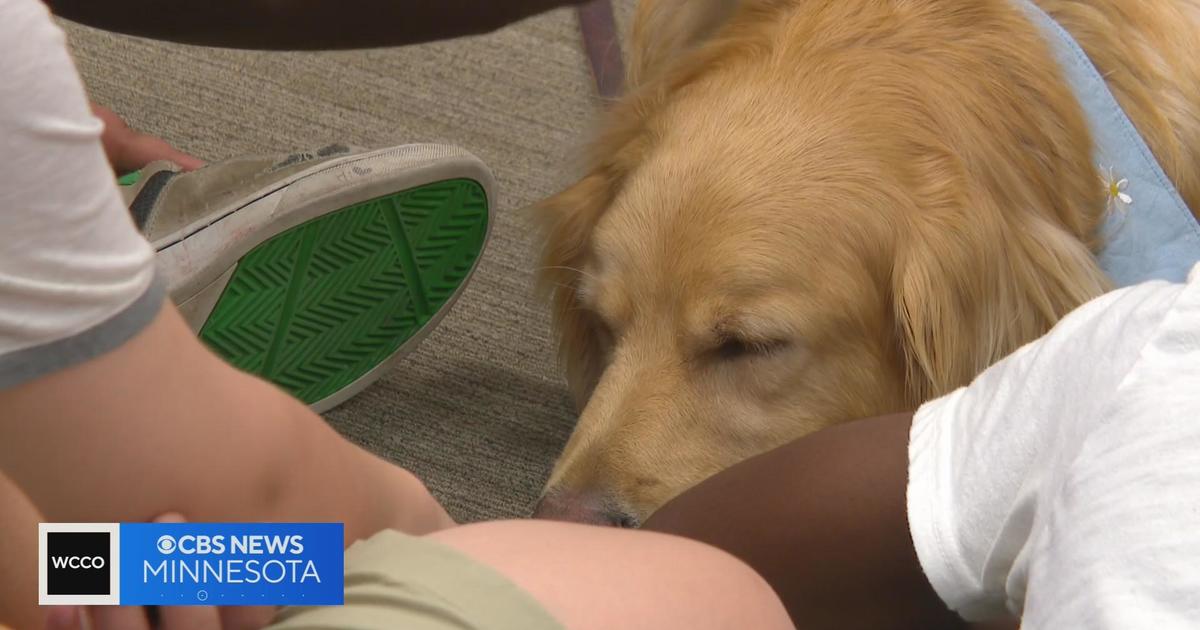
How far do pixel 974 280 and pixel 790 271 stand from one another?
0.61ft

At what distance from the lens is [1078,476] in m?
0.57

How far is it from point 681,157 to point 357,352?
55cm

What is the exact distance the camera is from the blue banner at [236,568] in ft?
1.71

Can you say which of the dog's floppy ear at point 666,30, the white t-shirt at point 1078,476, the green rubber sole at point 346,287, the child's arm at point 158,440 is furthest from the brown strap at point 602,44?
the child's arm at point 158,440

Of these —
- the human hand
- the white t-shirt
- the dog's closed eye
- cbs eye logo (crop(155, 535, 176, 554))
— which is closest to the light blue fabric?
the dog's closed eye

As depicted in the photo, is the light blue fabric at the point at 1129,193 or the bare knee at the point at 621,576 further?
the light blue fabric at the point at 1129,193

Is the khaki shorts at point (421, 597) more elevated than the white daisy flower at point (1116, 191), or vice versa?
the khaki shorts at point (421, 597)

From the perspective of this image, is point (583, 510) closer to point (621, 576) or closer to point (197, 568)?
point (621, 576)

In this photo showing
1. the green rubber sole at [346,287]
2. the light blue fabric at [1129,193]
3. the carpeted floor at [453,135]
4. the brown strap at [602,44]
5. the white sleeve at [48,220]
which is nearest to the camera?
the white sleeve at [48,220]

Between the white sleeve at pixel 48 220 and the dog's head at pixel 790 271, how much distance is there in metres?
0.67

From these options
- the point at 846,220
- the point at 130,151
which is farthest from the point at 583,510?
the point at 130,151

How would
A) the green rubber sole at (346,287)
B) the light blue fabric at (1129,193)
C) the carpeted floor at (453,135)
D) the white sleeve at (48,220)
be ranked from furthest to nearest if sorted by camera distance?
the carpeted floor at (453,135) < the green rubber sole at (346,287) < the light blue fabric at (1129,193) < the white sleeve at (48,220)

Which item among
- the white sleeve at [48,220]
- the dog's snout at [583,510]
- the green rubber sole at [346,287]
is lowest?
the dog's snout at [583,510]

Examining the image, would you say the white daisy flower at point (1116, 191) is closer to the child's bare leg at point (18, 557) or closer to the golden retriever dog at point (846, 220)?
the golden retriever dog at point (846, 220)
